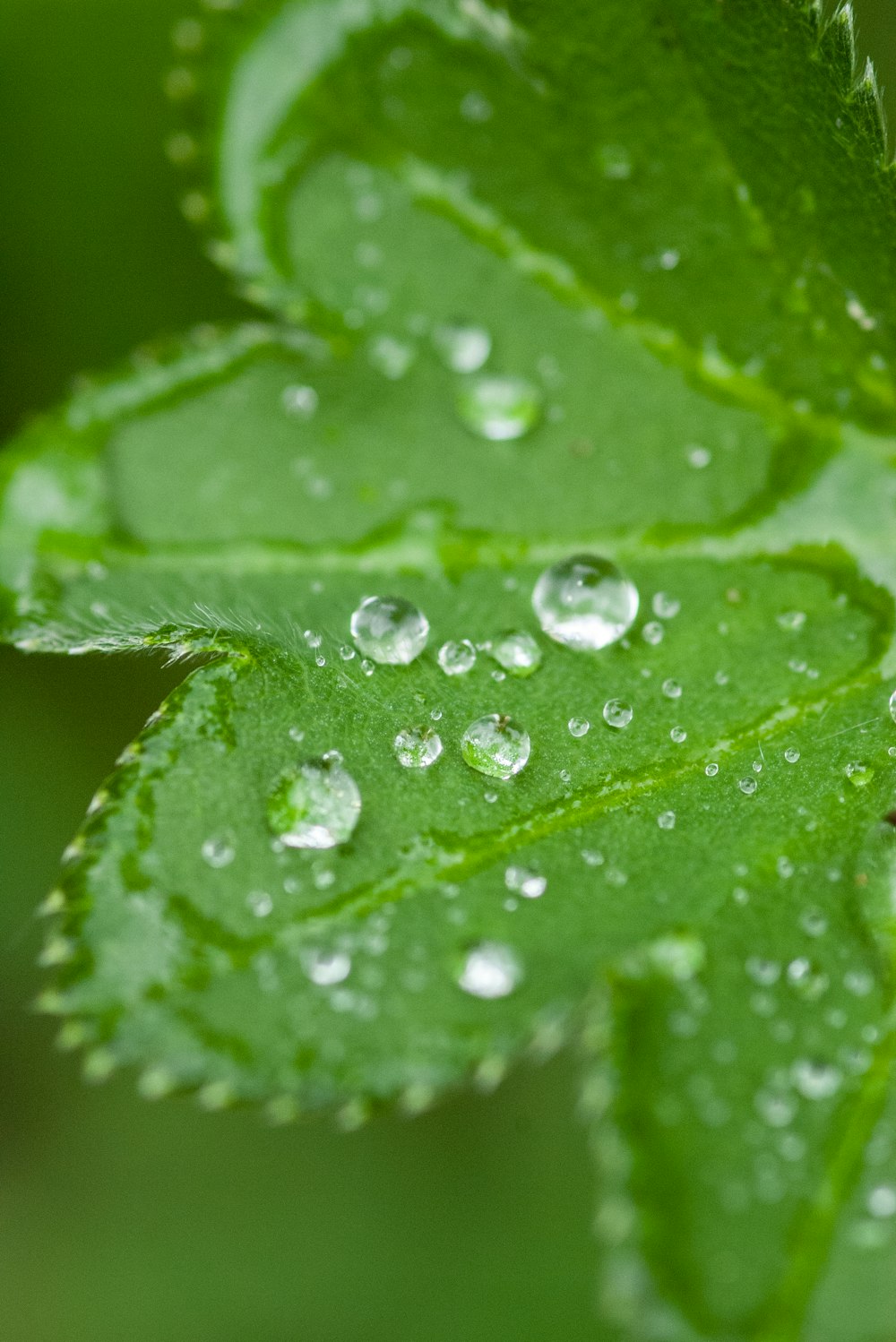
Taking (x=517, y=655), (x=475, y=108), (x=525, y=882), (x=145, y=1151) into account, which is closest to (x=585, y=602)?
(x=517, y=655)

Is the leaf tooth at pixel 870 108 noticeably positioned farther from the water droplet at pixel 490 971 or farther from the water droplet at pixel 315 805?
the water droplet at pixel 490 971

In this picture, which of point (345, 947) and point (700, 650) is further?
→ point (700, 650)

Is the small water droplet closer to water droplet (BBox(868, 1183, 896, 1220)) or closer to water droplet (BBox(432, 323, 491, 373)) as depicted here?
water droplet (BBox(868, 1183, 896, 1220))

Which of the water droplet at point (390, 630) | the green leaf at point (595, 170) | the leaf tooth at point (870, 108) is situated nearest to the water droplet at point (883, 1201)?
the water droplet at point (390, 630)

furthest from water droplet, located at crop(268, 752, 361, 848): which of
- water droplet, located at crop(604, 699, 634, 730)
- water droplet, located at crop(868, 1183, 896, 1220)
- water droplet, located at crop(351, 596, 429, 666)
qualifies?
water droplet, located at crop(868, 1183, 896, 1220)

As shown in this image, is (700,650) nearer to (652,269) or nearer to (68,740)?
(652,269)

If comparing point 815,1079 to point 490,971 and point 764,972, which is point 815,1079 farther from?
point 490,971

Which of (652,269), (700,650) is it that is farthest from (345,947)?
(652,269)
